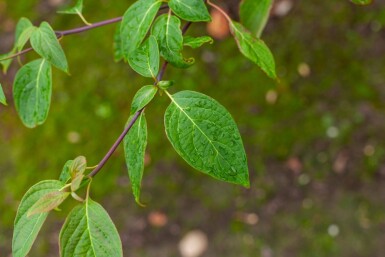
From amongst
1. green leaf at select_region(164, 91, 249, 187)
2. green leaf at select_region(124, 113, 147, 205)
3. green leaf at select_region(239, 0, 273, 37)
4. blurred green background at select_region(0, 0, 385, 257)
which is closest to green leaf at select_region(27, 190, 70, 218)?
green leaf at select_region(124, 113, 147, 205)

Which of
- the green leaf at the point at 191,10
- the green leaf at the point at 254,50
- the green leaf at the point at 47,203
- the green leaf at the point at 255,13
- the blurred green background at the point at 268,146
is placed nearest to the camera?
the green leaf at the point at 47,203

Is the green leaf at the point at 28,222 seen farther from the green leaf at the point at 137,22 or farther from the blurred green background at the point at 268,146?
the blurred green background at the point at 268,146

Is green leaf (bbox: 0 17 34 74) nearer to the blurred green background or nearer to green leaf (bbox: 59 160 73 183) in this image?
green leaf (bbox: 59 160 73 183)

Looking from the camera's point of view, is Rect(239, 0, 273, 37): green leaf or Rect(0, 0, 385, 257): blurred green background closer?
Rect(239, 0, 273, 37): green leaf

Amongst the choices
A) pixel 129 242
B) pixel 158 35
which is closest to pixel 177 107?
pixel 158 35

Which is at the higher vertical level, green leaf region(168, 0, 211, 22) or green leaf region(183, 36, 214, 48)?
green leaf region(168, 0, 211, 22)

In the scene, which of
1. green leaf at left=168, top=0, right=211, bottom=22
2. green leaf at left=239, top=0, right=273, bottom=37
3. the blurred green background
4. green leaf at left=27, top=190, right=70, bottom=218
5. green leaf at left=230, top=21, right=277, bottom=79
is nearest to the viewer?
green leaf at left=27, top=190, right=70, bottom=218

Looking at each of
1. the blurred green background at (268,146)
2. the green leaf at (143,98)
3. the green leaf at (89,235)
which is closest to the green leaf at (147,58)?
the green leaf at (143,98)

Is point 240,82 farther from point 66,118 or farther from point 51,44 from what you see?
point 51,44
